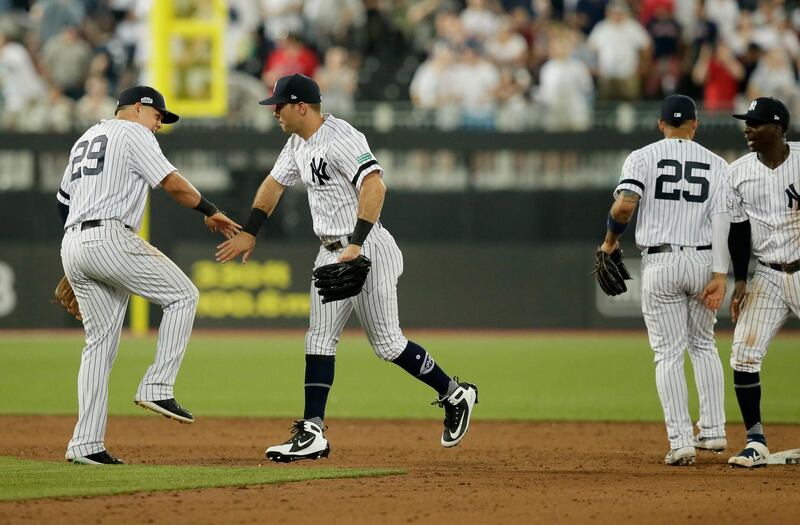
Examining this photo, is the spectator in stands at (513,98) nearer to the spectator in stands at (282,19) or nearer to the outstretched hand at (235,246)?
the spectator in stands at (282,19)

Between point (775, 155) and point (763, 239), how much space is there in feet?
1.59

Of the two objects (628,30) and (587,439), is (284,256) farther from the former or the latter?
(587,439)

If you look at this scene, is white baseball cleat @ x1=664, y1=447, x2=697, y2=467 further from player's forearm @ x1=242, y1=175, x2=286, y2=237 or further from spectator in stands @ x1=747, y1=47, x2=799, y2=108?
spectator in stands @ x1=747, y1=47, x2=799, y2=108

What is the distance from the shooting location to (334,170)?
7.27 metres

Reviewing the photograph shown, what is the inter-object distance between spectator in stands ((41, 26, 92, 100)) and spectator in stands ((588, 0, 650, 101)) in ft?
23.6

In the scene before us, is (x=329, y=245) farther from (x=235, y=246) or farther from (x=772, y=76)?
(x=772, y=76)

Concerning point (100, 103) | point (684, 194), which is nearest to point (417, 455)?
point (684, 194)

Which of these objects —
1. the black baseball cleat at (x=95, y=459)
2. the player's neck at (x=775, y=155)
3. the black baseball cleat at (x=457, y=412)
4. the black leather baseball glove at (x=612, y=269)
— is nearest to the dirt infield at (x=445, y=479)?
the black baseball cleat at (x=457, y=412)

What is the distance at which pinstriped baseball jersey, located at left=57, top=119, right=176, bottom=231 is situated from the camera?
7.07 metres

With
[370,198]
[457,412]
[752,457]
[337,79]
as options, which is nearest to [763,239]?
[752,457]

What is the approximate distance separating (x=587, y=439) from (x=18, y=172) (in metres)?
10.4

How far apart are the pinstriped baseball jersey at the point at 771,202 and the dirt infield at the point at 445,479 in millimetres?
1264

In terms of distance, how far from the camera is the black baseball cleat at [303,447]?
728cm

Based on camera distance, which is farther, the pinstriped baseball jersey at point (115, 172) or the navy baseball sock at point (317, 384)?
the navy baseball sock at point (317, 384)
